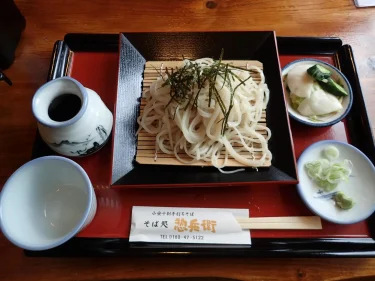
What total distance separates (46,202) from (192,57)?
0.88 metres

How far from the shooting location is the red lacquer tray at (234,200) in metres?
1.17

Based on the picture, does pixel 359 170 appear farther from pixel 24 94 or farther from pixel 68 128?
pixel 24 94

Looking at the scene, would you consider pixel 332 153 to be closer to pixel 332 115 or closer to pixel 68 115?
pixel 332 115

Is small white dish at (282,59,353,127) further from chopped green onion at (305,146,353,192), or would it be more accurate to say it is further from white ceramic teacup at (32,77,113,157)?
white ceramic teacup at (32,77,113,157)

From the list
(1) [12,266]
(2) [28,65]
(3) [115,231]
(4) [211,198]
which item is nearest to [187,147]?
(4) [211,198]

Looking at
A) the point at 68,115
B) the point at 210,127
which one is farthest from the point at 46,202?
the point at 210,127

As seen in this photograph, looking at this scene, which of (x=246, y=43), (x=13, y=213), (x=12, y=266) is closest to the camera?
(x=13, y=213)

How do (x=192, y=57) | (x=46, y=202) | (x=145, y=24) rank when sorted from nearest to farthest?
(x=46, y=202)
(x=192, y=57)
(x=145, y=24)

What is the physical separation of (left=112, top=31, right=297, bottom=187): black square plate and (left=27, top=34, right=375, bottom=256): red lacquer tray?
0.06 meters

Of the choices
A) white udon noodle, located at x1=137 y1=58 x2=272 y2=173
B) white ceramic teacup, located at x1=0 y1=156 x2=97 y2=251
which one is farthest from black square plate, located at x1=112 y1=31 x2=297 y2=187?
white ceramic teacup, located at x1=0 y1=156 x2=97 y2=251

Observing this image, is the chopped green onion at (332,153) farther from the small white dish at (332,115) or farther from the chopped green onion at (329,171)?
the small white dish at (332,115)

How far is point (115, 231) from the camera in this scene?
4.01 ft

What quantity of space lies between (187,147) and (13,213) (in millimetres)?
648

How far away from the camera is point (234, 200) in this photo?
4.20 ft
